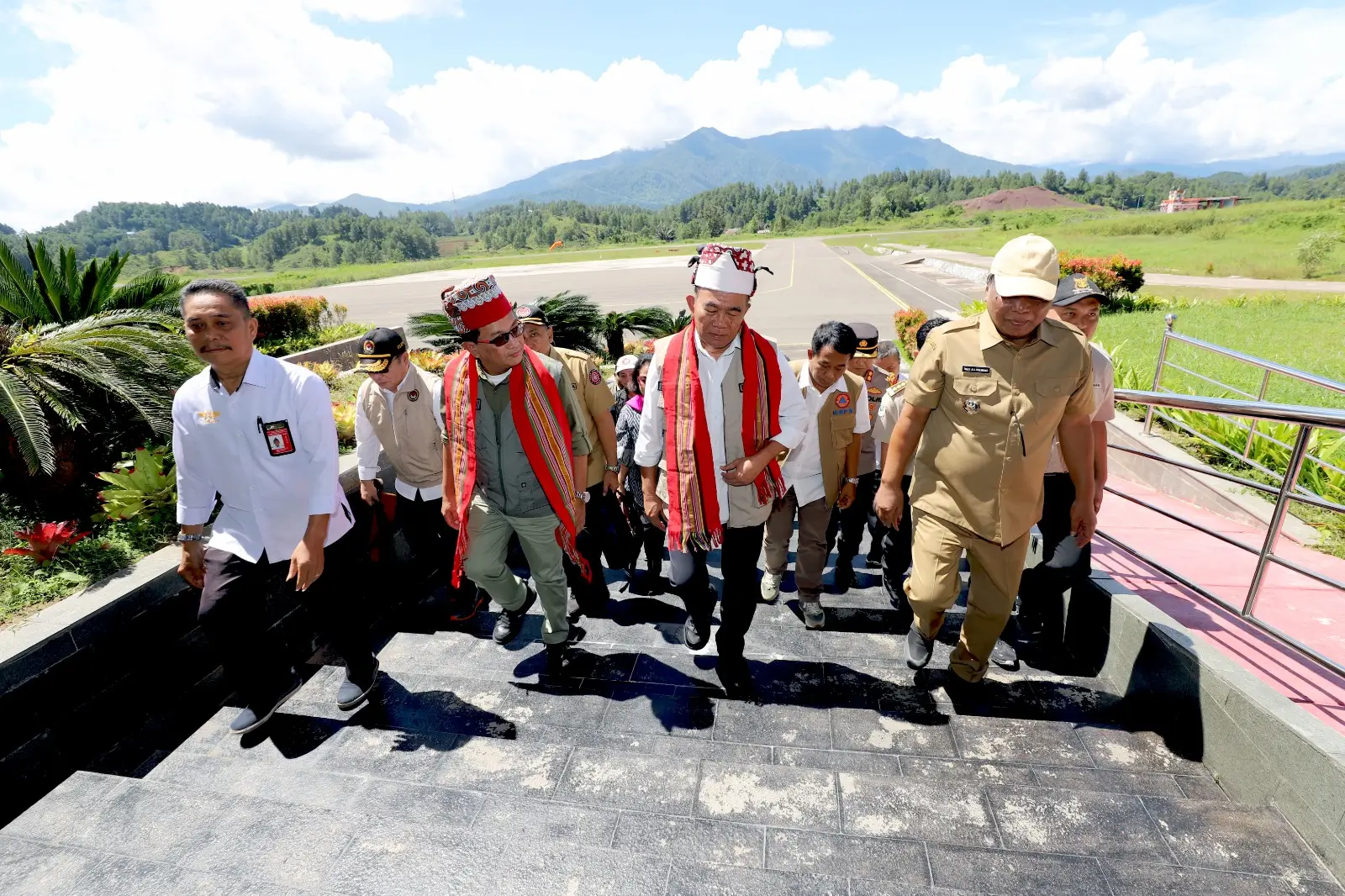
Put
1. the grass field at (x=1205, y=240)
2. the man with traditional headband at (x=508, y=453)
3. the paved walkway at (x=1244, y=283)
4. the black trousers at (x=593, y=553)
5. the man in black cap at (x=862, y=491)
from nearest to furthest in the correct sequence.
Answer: the man with traditional headband at (x=508, y=453)
the black trousers at (x=593, y=553)
the man in black cap at (x=862, y=491)
the paved walkway at (x=1244, y=283)
the grass field at (x=1205, y=240)

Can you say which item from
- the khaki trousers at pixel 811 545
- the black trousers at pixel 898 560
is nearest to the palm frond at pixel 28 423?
the khaki trousers at pixel 811 545

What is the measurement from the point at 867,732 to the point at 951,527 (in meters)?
0.94

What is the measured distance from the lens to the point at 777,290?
90.2 feet

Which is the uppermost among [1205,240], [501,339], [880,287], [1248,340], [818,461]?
[501,339]

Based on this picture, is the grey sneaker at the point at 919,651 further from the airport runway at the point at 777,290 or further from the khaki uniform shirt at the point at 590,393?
the airport runway at the point at 777,290

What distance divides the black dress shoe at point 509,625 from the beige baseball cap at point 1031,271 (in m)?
2.83

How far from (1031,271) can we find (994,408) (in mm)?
541

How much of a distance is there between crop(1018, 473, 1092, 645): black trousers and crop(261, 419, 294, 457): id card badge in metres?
3.48

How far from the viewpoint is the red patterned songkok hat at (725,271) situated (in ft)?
8.77

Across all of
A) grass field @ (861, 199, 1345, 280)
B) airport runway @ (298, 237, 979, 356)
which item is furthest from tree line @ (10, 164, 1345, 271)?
airport runway @ (298, 237, 979, 356)

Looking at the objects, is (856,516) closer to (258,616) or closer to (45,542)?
(258,616)

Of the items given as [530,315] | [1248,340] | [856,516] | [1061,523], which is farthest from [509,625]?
[1248,340]

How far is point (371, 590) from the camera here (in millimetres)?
4113

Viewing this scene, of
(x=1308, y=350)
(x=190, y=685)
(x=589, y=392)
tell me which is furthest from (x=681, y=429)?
(x=1308, y=350)
